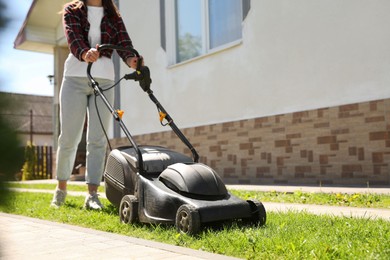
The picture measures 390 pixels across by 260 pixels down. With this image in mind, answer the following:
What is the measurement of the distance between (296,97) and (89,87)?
10.1ft

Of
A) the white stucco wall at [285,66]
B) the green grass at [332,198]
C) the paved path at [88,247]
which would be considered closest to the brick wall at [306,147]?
the white stucco wall at [285,66]

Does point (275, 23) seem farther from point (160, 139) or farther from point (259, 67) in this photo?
point (160, 139)

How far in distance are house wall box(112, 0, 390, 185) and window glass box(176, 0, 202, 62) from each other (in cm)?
32

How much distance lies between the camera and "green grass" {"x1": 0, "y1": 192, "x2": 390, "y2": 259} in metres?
2.15

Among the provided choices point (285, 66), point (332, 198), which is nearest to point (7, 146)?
point (332, 198)

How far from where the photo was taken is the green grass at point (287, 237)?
84.7 inches

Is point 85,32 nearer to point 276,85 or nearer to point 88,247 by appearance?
point 88,247

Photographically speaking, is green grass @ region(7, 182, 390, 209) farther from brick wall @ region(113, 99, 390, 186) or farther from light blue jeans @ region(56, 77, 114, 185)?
brick wall @ region(113, 99, 390, 186)

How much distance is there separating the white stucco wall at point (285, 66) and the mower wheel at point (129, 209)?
11.4 ft

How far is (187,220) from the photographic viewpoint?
2.66 m

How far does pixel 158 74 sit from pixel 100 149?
4836 millimetres

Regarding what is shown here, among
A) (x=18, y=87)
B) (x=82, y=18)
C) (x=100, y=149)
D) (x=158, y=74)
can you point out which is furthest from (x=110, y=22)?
(x=158, y=74)

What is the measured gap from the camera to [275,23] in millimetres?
6633

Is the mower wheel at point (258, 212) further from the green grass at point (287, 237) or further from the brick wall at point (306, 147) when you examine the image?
the brick wall at point (306, 147)
